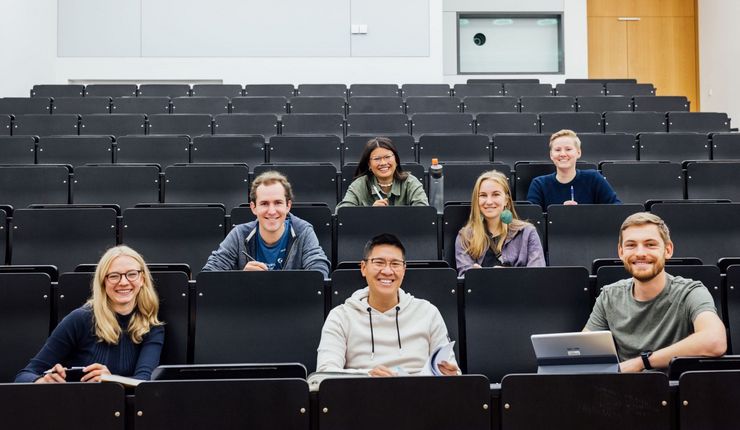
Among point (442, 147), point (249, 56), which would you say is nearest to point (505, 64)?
point (249, 56)

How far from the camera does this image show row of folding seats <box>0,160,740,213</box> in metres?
4.21

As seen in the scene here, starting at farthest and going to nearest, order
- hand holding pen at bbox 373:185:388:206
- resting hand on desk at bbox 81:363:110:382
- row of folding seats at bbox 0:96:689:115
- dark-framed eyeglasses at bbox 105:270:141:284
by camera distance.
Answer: row of folding seats at bbox 0:96:689:115, hand holding pen at bbox 373:185:388:206, dark-framed eyeglasses at bbox 105:270:141:284, resting hand on desk at bbox 81:363:110:382

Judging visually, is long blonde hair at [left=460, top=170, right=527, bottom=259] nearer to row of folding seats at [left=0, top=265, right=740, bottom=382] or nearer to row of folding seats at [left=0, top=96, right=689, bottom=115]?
row of folding seats at [left=0, top=265, right=740, bottom=382]

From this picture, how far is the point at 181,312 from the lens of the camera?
2.74 m

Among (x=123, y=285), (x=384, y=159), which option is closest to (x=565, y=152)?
(x=384, y=159)

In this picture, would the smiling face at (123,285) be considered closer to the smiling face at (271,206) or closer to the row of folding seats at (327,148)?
the smiling face at (271,206)

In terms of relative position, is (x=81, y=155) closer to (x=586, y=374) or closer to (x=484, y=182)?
(x=484, y=182)

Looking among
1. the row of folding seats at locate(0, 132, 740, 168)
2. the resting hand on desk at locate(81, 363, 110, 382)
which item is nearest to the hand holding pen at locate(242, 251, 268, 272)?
the resting hand on desk at locate(81, 363, 110, 382)

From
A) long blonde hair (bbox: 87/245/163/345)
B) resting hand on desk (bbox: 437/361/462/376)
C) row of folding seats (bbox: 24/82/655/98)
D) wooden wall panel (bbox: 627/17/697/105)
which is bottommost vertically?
resting hand on desk (bbox: 437/361/462/376)

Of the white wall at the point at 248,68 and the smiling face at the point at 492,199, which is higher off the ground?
the white wall at the point at 248,68

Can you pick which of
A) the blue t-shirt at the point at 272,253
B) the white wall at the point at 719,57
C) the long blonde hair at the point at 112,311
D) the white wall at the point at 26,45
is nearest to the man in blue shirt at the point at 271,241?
the blue t-shirt at the point at 272,253

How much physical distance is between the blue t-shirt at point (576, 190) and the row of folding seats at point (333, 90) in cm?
325

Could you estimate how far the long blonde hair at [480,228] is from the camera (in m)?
3.31

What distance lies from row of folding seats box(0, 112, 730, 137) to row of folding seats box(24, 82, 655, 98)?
4.58 ft
